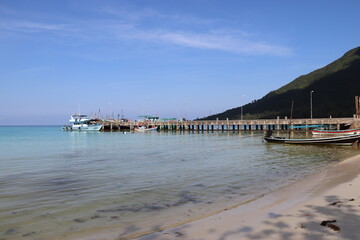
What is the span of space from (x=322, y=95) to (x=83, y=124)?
10915 centimetres

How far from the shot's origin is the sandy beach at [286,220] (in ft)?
21.6

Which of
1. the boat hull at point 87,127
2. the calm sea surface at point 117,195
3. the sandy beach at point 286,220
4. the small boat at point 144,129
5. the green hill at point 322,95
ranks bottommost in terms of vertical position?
the calm sea surface at point 117,195

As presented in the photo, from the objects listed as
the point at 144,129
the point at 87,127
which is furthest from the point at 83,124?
the point at 144,129

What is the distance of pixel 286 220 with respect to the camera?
24.9ft

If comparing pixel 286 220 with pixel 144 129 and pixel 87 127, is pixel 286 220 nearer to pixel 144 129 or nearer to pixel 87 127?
pixel 144 129

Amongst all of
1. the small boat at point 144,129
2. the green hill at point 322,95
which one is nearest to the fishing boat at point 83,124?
the small boat at point 144,129

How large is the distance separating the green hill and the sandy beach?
367 ft

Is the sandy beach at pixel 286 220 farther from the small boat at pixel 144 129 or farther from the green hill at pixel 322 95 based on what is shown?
the green hill at pixel 322 95

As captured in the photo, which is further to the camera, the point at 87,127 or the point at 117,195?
the point at 87,127

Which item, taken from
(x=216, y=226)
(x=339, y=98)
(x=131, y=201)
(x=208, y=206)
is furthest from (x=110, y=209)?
(x=339, y=98)

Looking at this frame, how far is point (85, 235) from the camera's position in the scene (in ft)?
25.0

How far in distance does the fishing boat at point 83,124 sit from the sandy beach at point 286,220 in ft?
362

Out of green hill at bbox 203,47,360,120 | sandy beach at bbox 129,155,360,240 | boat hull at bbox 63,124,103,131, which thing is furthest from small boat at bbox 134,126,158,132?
sandy beach at bbox 129,155,360,240

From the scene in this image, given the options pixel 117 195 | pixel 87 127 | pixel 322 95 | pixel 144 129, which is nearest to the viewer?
pixel 117 195
